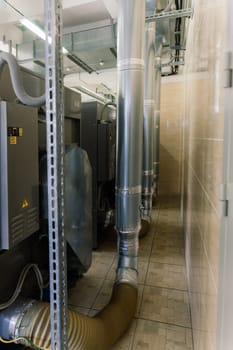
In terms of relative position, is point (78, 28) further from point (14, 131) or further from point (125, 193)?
point (14, 131)

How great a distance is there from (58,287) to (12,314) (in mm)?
430

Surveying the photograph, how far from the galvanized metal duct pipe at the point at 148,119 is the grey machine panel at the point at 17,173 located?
99.6 inches

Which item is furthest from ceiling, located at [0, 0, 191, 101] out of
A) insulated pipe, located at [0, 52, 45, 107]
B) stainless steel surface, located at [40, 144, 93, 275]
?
insulated pipe, located at [0, 52, 45, 107]

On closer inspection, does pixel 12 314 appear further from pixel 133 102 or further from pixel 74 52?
pixel 74 52

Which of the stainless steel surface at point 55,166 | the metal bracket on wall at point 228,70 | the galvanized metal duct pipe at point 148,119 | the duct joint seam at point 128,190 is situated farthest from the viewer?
the galvanized metal duct pipe at point 148,119

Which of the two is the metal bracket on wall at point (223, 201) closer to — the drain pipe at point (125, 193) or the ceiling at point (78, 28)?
the drain pipe at point (125, 193)

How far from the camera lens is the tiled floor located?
1620 mm

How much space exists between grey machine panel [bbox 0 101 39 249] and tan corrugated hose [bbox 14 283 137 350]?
0.40 m

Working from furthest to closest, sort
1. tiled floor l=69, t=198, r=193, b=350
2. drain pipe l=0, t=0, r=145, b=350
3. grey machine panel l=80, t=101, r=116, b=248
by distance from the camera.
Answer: grey machine panel l=80, t=101, r=116, b=248 → tiled floor l=69, t=198, r=193, b=350 → drain pipe l=0, t=0, r=145, b=350

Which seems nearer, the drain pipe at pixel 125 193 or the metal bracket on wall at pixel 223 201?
the metal bracket on wall at pixel 223 201

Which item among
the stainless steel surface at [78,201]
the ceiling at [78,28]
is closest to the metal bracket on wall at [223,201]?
the stainless steel surface at [78,201]

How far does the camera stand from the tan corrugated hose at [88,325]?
3.73 ft

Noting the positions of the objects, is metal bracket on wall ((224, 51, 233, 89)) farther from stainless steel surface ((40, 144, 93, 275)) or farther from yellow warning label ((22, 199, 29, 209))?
stainless steel surface ((40, 144, 93, 275))

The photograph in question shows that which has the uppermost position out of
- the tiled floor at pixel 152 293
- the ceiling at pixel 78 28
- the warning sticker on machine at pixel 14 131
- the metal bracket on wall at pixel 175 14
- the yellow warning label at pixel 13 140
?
the ceiling at pixel 78 28
